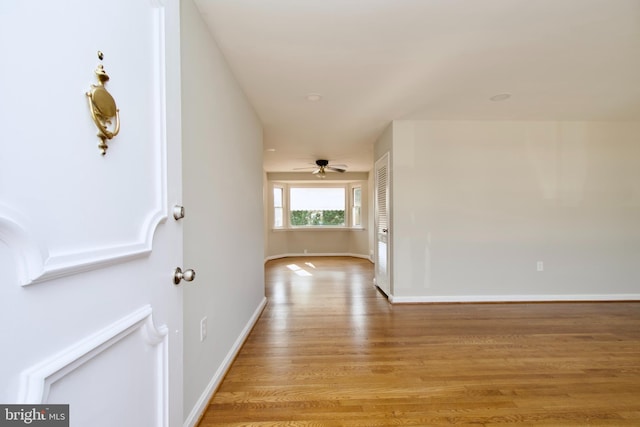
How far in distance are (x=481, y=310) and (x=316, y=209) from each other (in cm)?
512

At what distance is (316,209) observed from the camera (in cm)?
785

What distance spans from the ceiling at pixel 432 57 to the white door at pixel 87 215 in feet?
3.69

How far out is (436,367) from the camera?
2.10 metres

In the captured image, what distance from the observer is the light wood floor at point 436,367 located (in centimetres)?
162

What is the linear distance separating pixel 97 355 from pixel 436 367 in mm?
2186

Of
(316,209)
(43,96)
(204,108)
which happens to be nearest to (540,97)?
(204,108)

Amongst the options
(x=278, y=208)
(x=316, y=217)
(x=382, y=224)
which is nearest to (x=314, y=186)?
(x=316, y=217)

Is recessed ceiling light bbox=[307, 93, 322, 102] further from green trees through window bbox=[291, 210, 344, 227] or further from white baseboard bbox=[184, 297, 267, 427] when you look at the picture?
green trees through window bbox=[291, 210, 344, 227]

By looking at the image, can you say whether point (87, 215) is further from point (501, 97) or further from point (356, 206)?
point (356, 206)

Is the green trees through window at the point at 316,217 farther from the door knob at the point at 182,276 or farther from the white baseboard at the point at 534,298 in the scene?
the door knob at the point at 182,276

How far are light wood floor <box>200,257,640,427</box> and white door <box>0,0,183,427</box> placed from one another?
1023mm

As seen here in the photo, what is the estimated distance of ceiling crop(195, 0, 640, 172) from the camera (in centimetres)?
166

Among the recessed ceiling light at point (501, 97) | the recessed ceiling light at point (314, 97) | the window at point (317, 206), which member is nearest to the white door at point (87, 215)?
the recessed ceiling light at point (314, 97)

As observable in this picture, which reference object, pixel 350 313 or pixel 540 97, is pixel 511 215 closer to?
pixel 540 97
